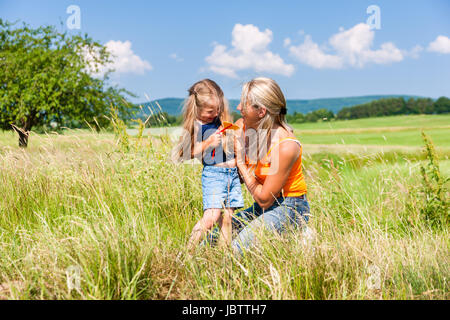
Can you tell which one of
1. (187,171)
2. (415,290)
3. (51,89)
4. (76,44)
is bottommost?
(415,290)

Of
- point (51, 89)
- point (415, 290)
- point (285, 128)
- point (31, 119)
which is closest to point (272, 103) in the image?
point (285, 128)

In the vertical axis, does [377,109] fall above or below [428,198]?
above

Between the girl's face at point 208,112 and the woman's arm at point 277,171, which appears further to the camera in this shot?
the girl's face at point 208,112

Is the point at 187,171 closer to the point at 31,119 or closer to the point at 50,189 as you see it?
the point at 50,189

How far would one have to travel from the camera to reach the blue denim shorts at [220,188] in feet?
11.4

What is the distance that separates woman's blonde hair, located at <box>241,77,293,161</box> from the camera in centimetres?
310

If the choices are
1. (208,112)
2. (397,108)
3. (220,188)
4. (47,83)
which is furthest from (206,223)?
(397,108)

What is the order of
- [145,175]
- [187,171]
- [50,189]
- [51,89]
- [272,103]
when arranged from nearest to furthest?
[272,103] < [145,175] < [50,189] < [187,171] < [51,89]

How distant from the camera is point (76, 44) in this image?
17.3m

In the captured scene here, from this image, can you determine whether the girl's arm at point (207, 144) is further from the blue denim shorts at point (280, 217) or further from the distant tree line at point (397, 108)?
the distant tree line at point (397, 108)

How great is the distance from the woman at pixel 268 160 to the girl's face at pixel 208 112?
17.9 inches

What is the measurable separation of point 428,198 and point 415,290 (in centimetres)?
230

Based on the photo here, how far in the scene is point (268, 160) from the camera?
3238 millimetres

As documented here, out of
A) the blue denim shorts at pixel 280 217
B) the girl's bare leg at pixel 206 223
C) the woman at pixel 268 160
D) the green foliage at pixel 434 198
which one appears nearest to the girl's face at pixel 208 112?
the woman at pixel 268 160
